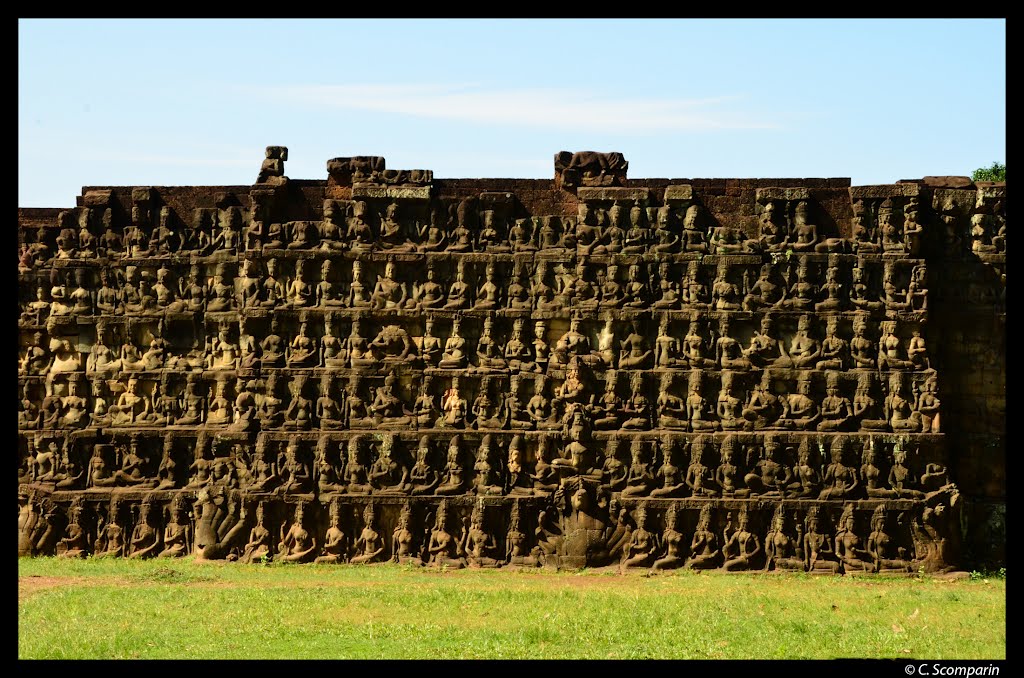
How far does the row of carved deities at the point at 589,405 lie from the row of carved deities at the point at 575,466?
30cm

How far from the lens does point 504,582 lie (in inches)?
685

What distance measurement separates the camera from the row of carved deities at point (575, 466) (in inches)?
725

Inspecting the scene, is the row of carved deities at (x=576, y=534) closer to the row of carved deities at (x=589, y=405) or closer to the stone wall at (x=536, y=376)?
the stone wall at (x=536, y=376)

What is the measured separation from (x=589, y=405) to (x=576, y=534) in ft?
7.09

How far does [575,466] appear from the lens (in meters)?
18.5

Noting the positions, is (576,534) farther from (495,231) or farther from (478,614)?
(495,231)

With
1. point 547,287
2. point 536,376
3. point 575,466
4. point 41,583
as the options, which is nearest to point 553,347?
point 536,376

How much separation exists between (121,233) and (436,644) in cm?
1038

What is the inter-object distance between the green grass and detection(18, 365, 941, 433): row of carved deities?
2480 mm

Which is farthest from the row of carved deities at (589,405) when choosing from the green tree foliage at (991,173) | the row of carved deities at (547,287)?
the green tree foliage at (991,173)

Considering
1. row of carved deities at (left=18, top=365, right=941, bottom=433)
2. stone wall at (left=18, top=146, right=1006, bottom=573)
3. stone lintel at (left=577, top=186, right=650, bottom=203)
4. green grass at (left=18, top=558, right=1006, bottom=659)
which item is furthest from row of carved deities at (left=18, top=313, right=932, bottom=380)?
Answer: green grass at (left=18, top=558, right=1006, bottom=659)

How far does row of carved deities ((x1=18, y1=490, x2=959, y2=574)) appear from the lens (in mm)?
18203

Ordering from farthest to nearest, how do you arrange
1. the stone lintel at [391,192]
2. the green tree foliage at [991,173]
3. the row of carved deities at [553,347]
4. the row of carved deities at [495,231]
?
the green tree foliage at [991,173] → the stone lintel at [391,192] → the row of carved deities at [495,231] → the row of carved deities at [553,347]

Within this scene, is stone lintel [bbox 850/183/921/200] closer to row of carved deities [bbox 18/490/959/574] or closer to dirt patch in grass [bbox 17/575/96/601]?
row of carved deities [bbox 18/490/959/574]
